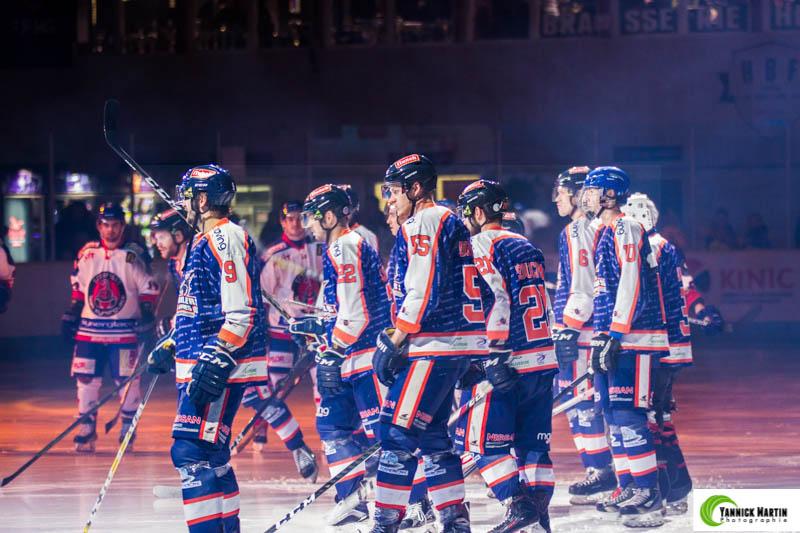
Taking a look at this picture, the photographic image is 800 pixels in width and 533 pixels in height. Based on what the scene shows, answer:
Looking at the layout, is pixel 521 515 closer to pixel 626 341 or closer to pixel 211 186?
pixel 626 341

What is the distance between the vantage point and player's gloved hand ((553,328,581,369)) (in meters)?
7.68

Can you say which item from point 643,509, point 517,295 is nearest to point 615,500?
point 643,509

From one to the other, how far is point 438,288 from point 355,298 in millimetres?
1065

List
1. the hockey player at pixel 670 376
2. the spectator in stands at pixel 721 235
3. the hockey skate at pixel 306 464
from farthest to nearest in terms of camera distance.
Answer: the spectator in stands at pixel 721 235 → the hockey skate at pixel 306 464 → the hockey player at pixel 670 376

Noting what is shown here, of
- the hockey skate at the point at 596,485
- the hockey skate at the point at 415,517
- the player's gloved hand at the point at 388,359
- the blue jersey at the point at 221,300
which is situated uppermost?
the blue jersey at the point at 221,300

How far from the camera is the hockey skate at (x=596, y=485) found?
25.3 feet

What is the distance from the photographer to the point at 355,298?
22.4 ft

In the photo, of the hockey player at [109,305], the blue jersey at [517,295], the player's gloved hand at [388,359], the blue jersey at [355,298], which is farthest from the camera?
the hockey player at [109,305]

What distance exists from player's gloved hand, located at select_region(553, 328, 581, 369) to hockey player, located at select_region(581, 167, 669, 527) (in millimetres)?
485

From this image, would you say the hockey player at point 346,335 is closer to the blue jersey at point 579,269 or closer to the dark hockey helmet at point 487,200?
the dark hockey helmet at point 487,200

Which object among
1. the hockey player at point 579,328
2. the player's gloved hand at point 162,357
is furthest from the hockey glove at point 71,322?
the player's gloved hand at point 162,357

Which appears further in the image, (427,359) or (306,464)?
(306,464)

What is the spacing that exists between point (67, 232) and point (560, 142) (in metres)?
7.67

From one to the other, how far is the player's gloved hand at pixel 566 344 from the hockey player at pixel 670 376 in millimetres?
526
